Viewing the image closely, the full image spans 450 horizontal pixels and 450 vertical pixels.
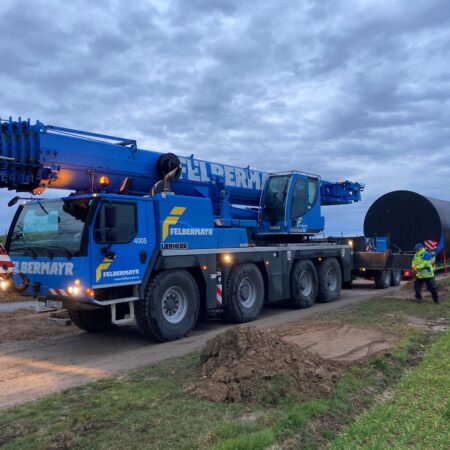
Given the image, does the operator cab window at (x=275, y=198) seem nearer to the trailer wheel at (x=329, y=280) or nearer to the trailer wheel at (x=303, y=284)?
the trailer wheel at (x=303, y=284)

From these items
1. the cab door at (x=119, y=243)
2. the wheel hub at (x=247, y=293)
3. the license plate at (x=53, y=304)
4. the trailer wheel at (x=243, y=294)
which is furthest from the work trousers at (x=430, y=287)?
the license plate at (x=53, y=304)

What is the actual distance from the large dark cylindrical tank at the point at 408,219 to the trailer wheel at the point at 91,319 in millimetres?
15478

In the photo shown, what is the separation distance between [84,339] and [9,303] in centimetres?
731

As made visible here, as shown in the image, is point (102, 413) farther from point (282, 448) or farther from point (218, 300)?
point (218, 300)

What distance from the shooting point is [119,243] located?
8047 mm

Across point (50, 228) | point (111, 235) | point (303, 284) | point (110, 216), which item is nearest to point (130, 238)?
point (111, 235)

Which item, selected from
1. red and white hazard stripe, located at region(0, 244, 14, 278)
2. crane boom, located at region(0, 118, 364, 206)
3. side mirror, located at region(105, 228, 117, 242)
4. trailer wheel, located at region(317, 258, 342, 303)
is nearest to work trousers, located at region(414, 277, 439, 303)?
trailer wheel, located at region(317, 258, 342, 303)

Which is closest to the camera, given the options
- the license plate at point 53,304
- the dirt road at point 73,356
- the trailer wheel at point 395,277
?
the dirt road at point 73,356

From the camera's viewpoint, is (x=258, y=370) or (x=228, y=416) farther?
(x=258, y=370)

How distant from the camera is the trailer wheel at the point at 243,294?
10.6 meters

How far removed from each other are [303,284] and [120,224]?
683cm

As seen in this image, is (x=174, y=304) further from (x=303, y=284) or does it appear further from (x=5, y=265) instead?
(x=303, y=284)

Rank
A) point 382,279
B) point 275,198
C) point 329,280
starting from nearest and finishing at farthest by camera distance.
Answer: point 275,198 < point 329,280 < point 382,279

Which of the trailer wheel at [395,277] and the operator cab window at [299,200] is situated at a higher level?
the operator cab window at [299,200]
